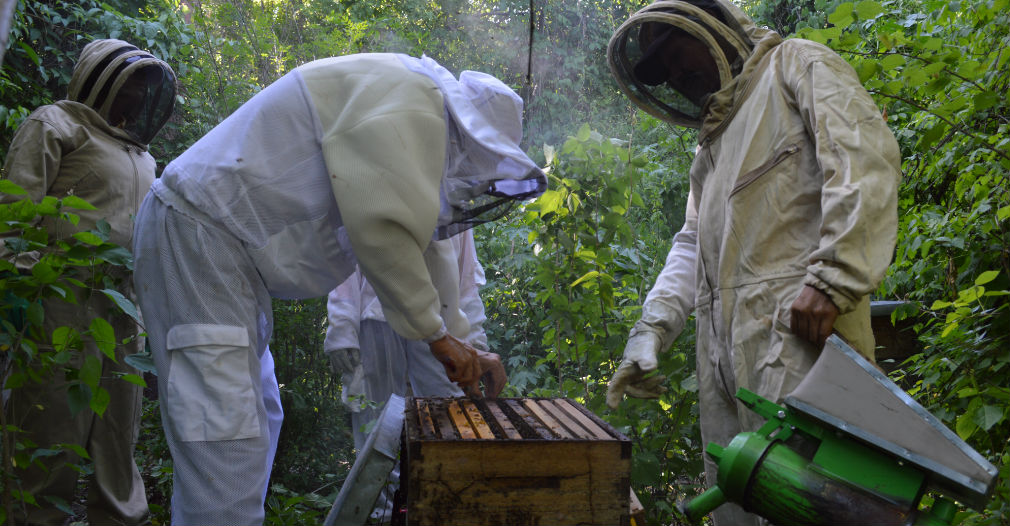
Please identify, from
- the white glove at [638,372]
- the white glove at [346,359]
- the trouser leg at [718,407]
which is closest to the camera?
the trouser leg at [718,407]

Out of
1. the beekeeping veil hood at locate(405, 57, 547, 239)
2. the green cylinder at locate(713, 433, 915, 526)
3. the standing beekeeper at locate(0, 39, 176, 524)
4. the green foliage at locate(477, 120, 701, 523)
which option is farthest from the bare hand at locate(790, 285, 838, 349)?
the standing beekeeper at locate(0, 39, 176, 524)

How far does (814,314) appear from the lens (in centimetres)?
164

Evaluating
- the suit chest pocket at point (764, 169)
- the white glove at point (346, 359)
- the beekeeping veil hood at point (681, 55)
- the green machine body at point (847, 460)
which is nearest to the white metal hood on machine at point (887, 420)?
the green machine body at point (847, 460)

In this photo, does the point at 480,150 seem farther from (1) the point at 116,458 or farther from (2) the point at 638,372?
(1) the point at 116,458

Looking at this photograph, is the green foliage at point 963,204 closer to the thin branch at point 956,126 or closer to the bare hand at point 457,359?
the thin branch at point 956,126

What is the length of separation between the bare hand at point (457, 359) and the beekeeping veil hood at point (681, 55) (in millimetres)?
1069

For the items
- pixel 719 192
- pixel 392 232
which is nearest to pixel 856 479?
pixel 719 192

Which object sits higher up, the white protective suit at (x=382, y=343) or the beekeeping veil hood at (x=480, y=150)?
the beekeeping veil hood at (x=480, y=150)

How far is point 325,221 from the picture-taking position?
221 cm

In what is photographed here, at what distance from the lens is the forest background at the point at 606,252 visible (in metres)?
2.19

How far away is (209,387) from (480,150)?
1.09 meters

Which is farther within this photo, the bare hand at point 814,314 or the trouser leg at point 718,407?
the trouser leg at point 718,407

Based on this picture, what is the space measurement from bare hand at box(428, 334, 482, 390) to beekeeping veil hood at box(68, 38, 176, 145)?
230cm

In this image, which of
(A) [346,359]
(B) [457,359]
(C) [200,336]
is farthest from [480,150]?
(A) [346,359]
